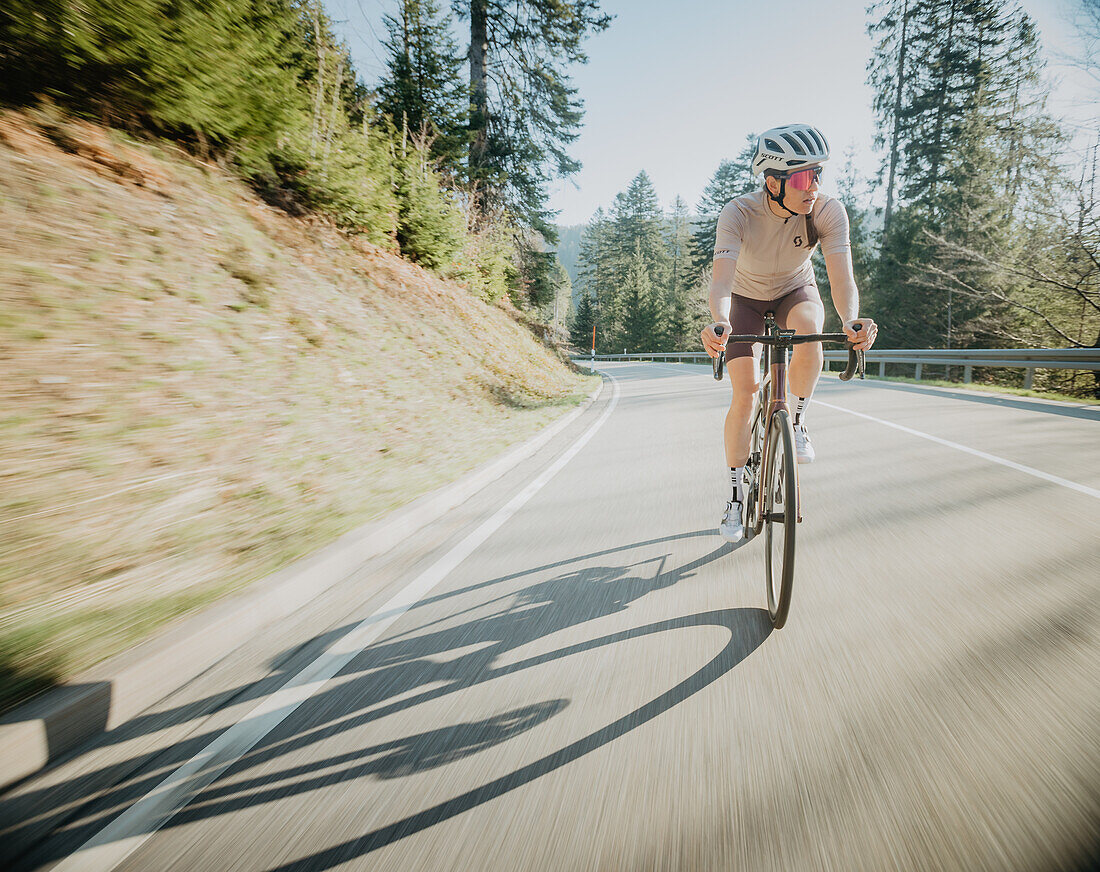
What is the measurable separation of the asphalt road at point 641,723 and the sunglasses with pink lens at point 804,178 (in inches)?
88.6

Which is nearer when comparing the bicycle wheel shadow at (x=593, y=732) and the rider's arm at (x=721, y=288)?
the bicycle wheel shadow at (x=593, y=732)

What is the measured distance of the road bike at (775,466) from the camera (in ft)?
8.63

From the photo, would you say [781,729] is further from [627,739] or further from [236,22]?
[236,22]

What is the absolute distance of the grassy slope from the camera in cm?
311

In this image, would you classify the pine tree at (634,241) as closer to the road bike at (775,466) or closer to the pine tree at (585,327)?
the pine tree at (585,327)

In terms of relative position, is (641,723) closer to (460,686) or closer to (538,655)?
(538,655)

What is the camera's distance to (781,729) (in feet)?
6.57

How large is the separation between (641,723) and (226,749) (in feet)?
5.02

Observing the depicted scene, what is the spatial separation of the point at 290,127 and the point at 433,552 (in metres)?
8.18

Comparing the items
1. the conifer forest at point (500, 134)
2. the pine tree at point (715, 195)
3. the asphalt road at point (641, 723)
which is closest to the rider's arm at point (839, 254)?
the asphalt road at point (641, 723)

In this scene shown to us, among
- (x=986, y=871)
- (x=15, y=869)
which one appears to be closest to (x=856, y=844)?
(x=986, y=871)

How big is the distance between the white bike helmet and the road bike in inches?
36.6

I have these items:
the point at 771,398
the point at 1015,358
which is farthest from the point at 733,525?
the point at 1015,358

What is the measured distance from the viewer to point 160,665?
2.38 metres
